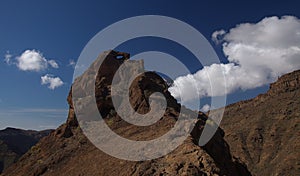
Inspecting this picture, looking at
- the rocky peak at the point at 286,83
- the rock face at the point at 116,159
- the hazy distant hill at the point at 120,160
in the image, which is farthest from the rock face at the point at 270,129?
the rock face at the point at 116,159

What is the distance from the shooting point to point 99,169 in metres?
23.8

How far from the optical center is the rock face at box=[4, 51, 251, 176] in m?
20.9

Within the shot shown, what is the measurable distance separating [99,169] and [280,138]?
11000 cm

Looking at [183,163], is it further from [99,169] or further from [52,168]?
[52,168]

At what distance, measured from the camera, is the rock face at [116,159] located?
2092 centimetres

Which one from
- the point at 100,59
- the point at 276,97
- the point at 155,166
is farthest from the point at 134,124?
the point at 276,97

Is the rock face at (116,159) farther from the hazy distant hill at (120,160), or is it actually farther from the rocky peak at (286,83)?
the rocky peak at (286,83)

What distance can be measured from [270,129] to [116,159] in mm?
116688

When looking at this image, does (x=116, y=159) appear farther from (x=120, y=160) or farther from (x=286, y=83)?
(x=286, y=83)

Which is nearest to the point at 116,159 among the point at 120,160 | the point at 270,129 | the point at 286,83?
the point at 120,160

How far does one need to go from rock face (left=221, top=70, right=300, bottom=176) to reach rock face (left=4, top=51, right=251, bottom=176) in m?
75.0

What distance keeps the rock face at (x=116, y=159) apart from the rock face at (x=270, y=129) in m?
75.0

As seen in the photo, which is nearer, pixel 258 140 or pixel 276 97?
pixel 258 140

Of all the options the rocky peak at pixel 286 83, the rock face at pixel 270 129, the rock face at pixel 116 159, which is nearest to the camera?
the rock face at pixel 116 159
